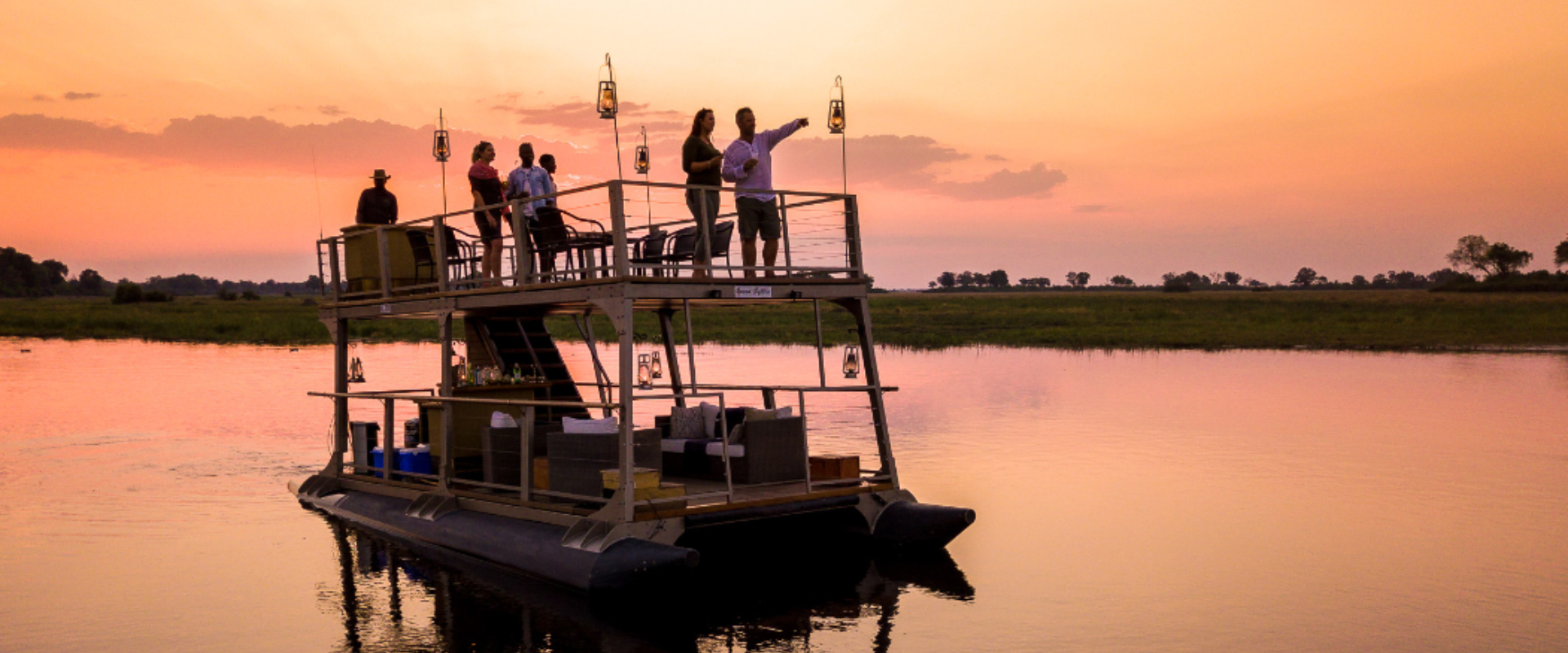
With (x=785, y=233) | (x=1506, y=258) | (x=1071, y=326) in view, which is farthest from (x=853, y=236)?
(x=1506, y=258)

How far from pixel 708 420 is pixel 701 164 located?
317 centimetres

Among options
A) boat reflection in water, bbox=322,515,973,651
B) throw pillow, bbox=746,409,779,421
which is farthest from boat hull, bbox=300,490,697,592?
throw pillow, bbox=746,409,779,421

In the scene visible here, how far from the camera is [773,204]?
1476 centimetres

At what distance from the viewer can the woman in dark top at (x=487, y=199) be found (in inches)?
622

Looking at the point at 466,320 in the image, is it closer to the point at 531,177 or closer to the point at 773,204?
the point at 531,177

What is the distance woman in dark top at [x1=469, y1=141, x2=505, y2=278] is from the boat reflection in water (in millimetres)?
3407

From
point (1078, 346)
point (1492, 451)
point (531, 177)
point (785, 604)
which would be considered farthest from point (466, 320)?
point (1078, 346)

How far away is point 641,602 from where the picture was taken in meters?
12.9

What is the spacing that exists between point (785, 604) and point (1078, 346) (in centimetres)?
4742

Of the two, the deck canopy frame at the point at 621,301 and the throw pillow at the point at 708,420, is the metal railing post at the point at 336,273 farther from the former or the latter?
the throw pillow at the point at 708,420

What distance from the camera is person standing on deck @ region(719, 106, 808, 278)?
14.5 m

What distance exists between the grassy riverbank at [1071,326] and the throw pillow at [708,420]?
35.4m

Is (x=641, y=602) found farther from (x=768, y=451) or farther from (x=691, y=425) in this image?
(x=691, y=425)

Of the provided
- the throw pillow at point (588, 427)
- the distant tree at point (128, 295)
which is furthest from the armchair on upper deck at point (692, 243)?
the distant tree at point (128, 295)
